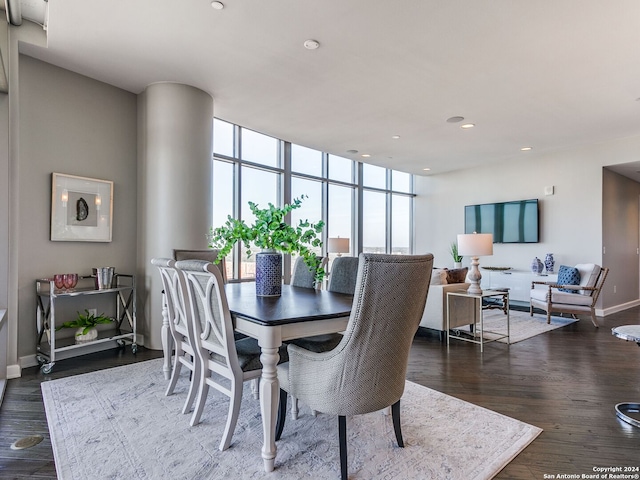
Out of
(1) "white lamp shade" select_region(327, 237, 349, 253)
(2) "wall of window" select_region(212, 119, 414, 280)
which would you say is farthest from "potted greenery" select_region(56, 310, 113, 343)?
(1) "white lamp shade" select_region(327, 237, 349, 253)

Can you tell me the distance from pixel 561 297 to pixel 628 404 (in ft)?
10.7

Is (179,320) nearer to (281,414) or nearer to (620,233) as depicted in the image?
(281,414)

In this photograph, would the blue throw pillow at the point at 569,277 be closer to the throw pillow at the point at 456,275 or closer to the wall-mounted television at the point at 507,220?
the wall-mounted television at the point at 507,220

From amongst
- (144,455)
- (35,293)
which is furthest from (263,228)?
(35,293)

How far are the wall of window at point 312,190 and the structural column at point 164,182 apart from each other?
0.93m

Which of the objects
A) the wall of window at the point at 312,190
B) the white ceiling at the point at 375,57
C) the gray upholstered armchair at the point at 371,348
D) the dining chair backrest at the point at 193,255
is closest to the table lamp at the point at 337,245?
the wall of window at the point at 312,190

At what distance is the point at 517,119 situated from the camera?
4766 mm

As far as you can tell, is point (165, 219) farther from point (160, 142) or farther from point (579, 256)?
point (579, 256)

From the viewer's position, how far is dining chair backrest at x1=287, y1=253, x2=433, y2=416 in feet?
5.09

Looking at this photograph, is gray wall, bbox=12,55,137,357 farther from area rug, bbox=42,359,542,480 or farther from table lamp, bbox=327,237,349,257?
table lamp, bbox=327,237,349,257

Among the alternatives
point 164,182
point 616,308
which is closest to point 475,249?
point 164,182

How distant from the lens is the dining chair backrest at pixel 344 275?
282cm

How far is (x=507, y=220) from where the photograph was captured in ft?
23.1

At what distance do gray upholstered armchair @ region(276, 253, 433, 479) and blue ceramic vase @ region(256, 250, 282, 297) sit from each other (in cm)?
81
